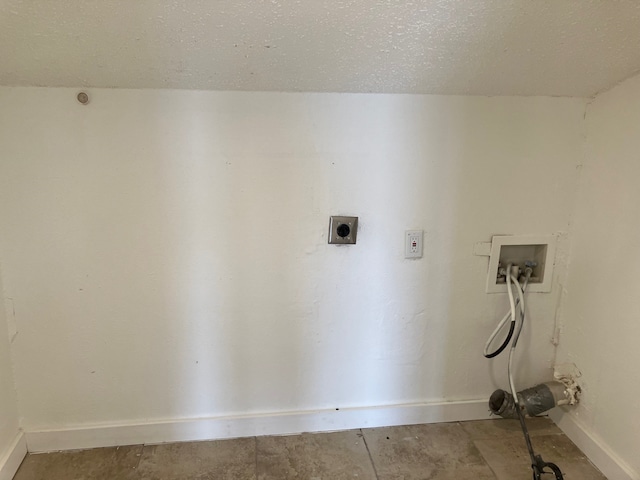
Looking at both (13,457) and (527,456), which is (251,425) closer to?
(13,457)

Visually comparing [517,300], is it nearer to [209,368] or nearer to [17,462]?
[209,368]

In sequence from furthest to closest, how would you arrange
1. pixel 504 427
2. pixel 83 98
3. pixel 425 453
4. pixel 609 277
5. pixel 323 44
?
pixel 504 427
pixel 425 453
pixel 609 277
pixel 83 98
pixel 323 44

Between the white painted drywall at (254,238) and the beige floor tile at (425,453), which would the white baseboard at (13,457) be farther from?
the beige floor tile at (425,453)

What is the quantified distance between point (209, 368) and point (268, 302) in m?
0.37

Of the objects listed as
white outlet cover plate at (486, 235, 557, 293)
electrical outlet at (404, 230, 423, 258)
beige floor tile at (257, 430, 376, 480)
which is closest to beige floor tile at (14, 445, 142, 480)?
beige floor tile at (257, 430, 376, 480)

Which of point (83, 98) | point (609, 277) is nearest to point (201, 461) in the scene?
point (83, 98)

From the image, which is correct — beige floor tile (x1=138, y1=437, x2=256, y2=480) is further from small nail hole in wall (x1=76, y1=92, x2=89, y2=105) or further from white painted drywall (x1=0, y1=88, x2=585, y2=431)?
small nail hole in wall (x1=76, y1=92, x2=89, y2=105)

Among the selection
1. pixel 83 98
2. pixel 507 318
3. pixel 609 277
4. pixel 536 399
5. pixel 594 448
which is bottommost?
pixel 594 448

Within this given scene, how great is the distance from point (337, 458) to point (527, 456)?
762 mm

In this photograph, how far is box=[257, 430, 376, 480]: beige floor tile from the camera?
1.45m

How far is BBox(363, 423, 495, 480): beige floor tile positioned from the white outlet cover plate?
652 millimetres

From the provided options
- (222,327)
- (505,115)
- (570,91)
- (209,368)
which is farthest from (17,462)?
(570,91)

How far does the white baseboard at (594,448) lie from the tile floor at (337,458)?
0.03m

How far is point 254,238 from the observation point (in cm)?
150
